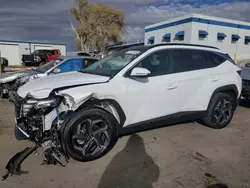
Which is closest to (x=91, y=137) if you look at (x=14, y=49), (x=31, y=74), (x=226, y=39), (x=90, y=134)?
(x=90, y=134)

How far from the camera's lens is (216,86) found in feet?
14.9

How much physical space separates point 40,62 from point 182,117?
23861mm

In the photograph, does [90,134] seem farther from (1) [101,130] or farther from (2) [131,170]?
(2) [131,170]

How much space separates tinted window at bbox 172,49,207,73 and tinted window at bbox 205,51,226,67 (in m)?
0.14

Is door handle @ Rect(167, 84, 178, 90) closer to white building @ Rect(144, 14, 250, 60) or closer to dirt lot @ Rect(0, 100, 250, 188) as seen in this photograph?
dirt lot @ Rect(0, 100, 250, 188)

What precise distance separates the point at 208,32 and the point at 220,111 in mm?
25656

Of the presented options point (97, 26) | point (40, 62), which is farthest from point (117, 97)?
point (97, 26)

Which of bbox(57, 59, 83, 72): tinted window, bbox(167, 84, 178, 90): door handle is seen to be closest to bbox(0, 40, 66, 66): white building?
bbox(57, 59, 83, 72): tinted window

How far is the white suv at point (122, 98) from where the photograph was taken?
3121 mm

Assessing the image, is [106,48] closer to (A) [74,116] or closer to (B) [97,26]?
(B) [97,26]

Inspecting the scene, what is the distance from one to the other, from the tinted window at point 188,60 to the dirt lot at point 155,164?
1.43 metres

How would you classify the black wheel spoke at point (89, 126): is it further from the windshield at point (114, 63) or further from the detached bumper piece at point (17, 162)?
the detached bumper piece at point (17, 162)

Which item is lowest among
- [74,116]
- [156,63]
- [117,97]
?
[74,116]

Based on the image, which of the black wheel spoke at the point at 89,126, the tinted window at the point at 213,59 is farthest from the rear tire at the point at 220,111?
the black wheel spoke at the point at 89,126
